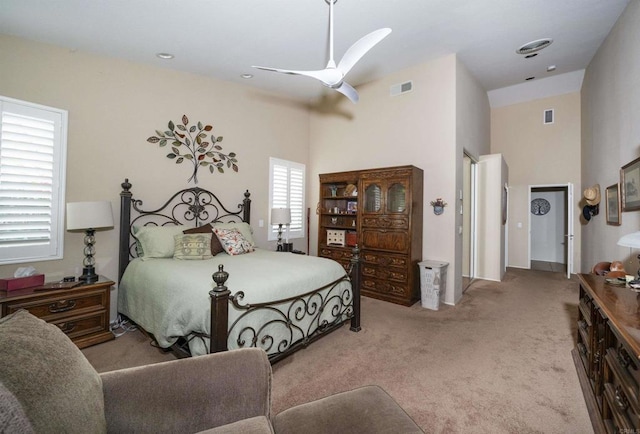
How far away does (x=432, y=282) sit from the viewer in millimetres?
3908

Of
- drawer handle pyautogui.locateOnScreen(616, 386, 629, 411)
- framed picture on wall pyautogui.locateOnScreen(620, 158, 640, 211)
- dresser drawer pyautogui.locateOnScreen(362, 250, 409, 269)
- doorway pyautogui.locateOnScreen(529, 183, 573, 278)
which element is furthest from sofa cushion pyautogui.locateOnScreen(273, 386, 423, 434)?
doorway pyautogui.locateOnScreen(529, 183, 573, 278)

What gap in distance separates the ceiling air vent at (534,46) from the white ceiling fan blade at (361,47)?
9.52ft

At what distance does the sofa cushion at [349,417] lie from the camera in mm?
1115

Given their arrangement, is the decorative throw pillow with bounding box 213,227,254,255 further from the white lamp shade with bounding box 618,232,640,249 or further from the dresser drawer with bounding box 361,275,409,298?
the white lamp shade with bounding box 618,232,640,249

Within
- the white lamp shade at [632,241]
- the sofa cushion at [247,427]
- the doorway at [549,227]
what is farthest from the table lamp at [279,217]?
the doorway at [549,227]

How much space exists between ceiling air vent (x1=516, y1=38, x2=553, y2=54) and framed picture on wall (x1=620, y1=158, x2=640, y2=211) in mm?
1991

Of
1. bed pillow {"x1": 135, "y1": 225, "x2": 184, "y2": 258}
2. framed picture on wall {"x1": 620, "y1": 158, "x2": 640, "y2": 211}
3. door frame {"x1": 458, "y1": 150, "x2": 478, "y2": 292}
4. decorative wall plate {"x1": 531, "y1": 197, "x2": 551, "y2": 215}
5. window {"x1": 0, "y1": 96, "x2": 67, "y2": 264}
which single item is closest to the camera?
framed picture on wall {"x1": 620, "y1": 158, "x2": 640, "y2": 211}

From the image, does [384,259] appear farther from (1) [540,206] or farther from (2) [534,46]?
(1) [540,206]

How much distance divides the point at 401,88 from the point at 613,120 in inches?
109

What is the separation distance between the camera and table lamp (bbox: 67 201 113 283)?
9.39ft

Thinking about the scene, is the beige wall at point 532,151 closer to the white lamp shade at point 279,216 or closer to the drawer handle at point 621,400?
the white lamp shade at point 279,216

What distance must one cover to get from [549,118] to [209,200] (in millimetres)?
7548

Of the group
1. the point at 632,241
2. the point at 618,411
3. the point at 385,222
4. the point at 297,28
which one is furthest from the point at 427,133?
the point at 618,411

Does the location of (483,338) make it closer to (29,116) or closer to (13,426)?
(13,426)
